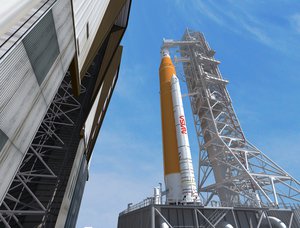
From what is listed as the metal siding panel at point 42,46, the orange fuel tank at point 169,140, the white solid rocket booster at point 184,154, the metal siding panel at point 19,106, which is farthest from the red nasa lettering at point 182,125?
the metal siding panel at point 19,106

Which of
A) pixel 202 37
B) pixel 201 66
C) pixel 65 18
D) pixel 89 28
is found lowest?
pixel 65 18

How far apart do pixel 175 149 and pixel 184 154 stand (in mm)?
1742

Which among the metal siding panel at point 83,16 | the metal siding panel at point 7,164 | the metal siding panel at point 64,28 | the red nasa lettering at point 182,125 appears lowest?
the metal siding panel at point 7,164

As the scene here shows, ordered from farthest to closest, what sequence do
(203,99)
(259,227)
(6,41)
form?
1. (203,99)
2. (259,227)
3. (6,41)

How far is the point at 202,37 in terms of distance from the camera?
3775 cm

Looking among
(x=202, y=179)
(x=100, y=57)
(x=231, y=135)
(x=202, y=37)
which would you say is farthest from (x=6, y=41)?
(x=202, y=37)

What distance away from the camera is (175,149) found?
20047 millimetres

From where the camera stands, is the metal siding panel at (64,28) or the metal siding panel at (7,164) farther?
the metal siding panel at (64,28)

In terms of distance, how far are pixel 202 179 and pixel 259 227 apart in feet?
40.8

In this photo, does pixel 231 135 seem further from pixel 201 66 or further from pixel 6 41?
pixel 6 41

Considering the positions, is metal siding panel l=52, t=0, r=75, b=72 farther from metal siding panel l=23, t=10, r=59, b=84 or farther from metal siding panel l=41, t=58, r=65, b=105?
metal siding panel l=41, t=58, r=65, b=105

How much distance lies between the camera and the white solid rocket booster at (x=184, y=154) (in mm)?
16328

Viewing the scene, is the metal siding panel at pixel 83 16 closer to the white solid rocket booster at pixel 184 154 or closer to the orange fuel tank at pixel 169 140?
the white solid rocket booster at pixel 184 154

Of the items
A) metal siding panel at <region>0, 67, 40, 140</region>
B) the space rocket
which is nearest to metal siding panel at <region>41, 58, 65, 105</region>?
metal siding panel at <region>0, 67, 40, 140</region>
